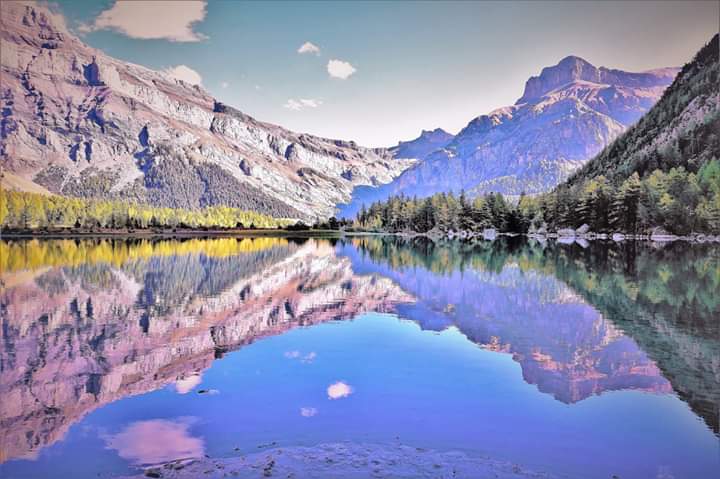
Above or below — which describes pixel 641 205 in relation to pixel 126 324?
above

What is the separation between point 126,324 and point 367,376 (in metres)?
17.0

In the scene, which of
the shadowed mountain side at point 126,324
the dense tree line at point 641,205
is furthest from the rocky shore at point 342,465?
the dense tree line at point 641,205

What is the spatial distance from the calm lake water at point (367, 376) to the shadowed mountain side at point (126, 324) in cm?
13

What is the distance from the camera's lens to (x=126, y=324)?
98.7 ft

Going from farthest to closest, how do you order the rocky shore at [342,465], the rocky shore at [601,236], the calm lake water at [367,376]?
1. the rocky shore at [601,236]
2. the calm lake water at [367,376]
3. the rocky shore at [342,465]

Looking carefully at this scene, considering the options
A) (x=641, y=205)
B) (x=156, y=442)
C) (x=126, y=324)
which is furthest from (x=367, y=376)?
(x=641, y=205)

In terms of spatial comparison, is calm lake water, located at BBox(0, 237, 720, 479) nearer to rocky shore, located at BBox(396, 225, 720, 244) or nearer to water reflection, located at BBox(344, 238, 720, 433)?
water reflection, located at BBox(344, 238, 720, 433)

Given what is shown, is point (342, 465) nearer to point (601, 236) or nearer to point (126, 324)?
point (126, 324)

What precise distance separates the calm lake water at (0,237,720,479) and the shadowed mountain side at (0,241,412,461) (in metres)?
0.13

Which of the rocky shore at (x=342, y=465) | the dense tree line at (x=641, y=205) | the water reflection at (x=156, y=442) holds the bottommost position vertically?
the water reflection at (x=156, y=442)

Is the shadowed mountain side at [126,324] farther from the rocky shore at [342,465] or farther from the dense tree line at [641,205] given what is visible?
the dense tree line at [641,205]

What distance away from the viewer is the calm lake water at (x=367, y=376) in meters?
13.7

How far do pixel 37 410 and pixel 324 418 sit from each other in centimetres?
908

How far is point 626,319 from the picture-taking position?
30.4m
